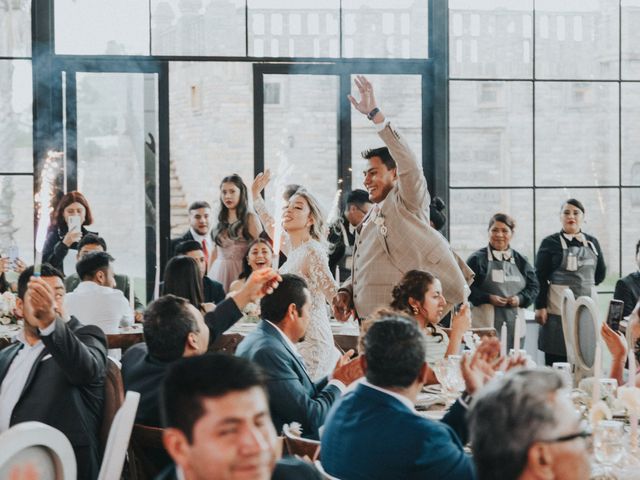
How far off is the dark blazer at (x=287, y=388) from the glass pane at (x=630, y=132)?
17.2 feet

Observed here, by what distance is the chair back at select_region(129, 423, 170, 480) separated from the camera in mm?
3092

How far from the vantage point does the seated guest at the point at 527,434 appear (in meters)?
1.75

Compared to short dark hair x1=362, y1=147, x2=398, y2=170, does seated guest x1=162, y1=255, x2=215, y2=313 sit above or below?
below

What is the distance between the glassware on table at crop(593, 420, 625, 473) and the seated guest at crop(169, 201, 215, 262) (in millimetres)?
4777

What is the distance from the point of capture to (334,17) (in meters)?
8.07

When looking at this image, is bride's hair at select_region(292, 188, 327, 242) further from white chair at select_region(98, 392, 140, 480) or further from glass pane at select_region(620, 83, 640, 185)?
glass pane at select_region(620, 83, 640, 185)

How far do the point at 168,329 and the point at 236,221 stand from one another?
12.9ft

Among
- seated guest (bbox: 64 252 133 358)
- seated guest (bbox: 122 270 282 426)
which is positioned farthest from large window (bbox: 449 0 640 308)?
seated guest (bbox: 122 270 282 426)

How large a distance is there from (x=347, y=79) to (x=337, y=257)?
163 centimetres

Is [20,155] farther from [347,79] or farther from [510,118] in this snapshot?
[510,118]

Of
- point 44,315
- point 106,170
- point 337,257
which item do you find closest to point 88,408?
point 44,315

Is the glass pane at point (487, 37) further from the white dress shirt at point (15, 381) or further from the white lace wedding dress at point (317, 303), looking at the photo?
the white dress shirt at point (15, 381)

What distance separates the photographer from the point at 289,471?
6.95 feet

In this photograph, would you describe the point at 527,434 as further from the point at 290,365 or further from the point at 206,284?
the point at 206,284
